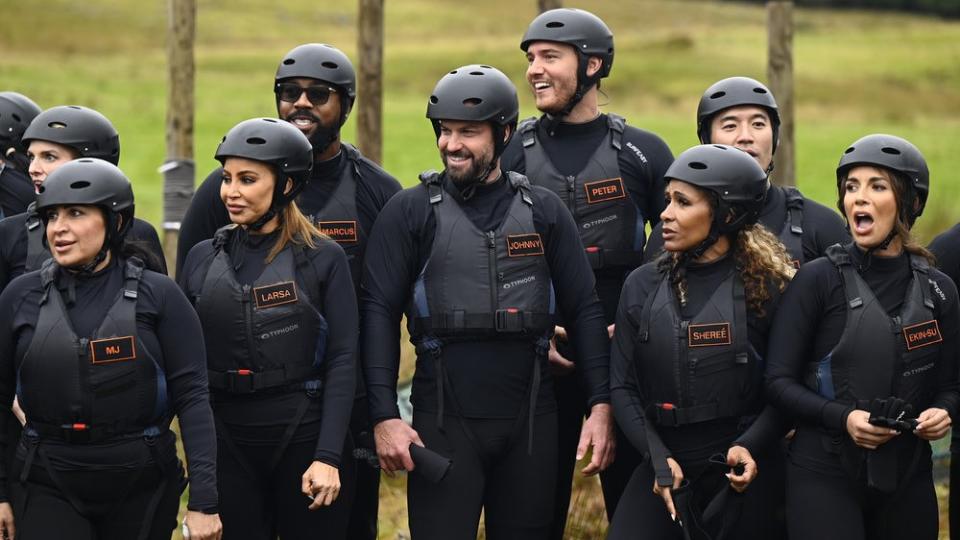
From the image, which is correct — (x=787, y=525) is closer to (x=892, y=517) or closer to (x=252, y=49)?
(x=892, y=517)

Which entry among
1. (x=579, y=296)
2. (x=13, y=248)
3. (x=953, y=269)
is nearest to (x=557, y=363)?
(x=579, y=296)

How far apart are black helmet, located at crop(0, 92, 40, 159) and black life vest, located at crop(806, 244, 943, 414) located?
180 inches

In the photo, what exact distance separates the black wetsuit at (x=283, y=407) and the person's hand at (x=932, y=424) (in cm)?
256

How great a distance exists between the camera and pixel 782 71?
49.5ft

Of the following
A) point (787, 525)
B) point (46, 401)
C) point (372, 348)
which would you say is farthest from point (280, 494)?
point (787, 525)

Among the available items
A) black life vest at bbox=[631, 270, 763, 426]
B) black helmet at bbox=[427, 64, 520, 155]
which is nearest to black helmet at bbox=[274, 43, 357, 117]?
black helmet at bbox=[427, 64, 520, 155]

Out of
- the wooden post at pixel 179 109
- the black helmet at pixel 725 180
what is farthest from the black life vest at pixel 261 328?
the wooden post at pixel 179 109

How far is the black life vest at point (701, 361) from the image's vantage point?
257 inches

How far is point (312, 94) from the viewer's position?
7.61 meters

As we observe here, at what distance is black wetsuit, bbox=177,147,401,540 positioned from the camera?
24.2 ft

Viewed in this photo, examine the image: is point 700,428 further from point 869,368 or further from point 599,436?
point 869,368

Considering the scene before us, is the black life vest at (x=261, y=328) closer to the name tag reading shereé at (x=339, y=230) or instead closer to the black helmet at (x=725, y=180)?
the name tag reading shereé at (x=339, y=230)

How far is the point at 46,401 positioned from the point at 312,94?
2.31 meters

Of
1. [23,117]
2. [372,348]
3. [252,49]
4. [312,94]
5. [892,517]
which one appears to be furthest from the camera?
[252,49]
